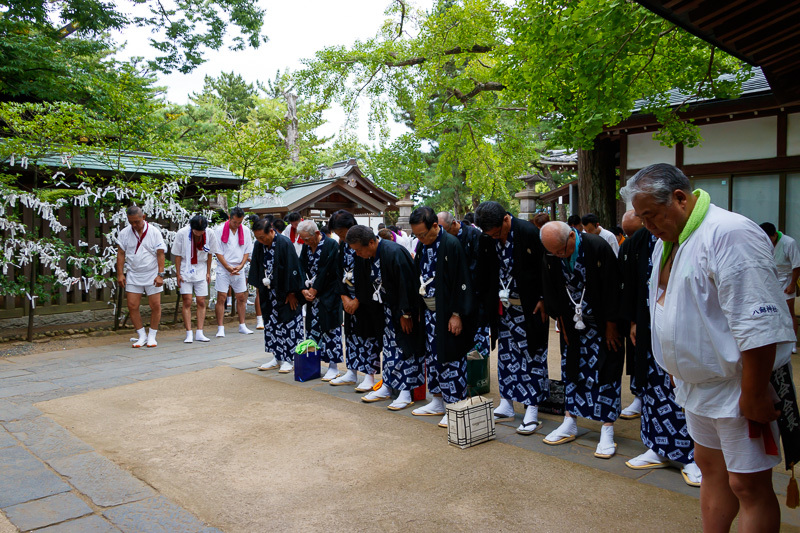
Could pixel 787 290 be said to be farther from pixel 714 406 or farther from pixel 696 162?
pixel 714 406

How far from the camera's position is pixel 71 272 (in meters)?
9.82

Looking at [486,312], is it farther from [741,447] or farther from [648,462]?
[741,447]

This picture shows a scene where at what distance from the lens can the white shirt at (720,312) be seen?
2.12 m

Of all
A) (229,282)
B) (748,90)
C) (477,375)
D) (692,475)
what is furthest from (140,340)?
(748,90)

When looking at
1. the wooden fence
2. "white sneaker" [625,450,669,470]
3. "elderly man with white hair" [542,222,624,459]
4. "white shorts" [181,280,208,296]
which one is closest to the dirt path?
"white sneaker" [625,450,669,470]

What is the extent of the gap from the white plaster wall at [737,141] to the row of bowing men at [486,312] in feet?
19.1

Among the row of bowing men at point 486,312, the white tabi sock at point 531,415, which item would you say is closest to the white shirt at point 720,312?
the row of bowing men at point 486,312

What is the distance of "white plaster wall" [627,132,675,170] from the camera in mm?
10797

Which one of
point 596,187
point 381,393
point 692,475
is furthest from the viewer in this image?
point 596,187

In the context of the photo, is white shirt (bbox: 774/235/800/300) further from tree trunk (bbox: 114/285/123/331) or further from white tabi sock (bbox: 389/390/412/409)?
tree trunk (bbox: 114/285/123/331)

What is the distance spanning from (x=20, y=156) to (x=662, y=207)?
9527mm

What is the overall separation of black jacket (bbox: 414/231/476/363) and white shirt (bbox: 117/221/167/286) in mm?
5620

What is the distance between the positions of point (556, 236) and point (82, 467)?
3.88 m

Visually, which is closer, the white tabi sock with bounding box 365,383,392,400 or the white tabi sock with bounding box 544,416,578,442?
the white tabi sock with bounding box 544,416,578,442
